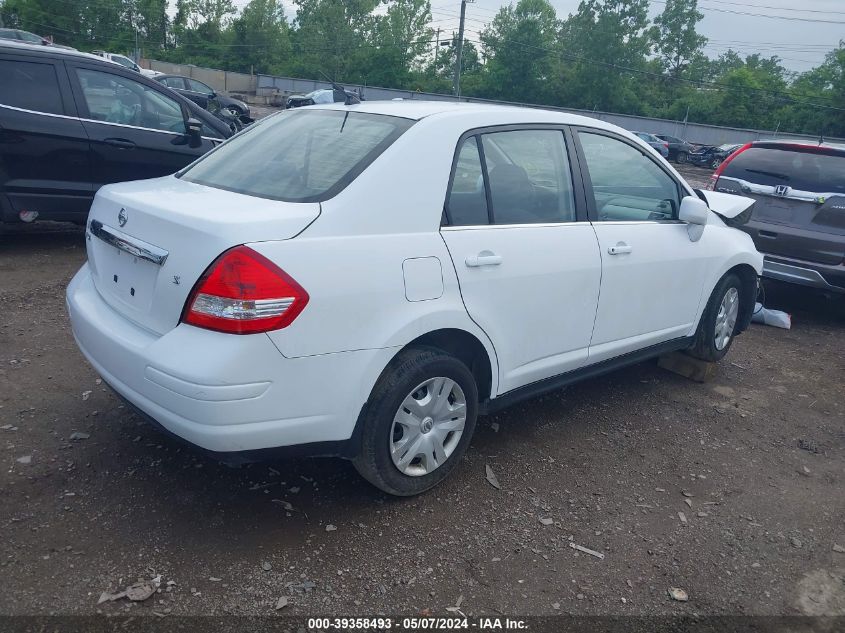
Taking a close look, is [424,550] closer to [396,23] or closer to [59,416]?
[59,416]

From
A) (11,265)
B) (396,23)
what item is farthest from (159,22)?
(11,265)

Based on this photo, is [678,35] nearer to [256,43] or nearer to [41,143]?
[256,43]

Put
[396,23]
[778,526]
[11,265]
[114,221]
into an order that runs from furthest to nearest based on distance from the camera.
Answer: [396,23]
[11,265]
[778,526]
[114,221]

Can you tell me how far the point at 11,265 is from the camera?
625 cm

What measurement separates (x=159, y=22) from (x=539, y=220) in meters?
97.3

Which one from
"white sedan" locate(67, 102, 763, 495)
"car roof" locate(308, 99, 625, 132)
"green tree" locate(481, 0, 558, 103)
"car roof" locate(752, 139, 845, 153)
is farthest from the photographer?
"green tree" locate(481, 0, 558, 103)

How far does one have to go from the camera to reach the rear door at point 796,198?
21.2 feet

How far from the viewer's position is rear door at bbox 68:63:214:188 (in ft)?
21.4

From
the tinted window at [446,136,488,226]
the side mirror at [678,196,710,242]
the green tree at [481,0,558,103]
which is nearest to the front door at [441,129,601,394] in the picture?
the tinted window at [446,136,488,226]

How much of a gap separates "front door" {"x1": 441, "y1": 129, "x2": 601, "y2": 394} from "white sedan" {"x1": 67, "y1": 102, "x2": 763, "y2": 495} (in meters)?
0.01

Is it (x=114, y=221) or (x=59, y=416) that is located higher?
(x=114, y=221)

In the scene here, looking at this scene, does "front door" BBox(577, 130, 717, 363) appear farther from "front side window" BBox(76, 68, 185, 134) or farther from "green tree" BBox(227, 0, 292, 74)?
"green tree" BBox(227, 0, 292, 74)

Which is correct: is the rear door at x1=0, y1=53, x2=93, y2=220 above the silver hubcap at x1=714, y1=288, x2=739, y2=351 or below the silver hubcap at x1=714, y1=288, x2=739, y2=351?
above

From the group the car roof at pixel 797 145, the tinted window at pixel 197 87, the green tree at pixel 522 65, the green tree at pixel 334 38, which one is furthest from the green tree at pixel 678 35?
the car roof at pixel 797 145
